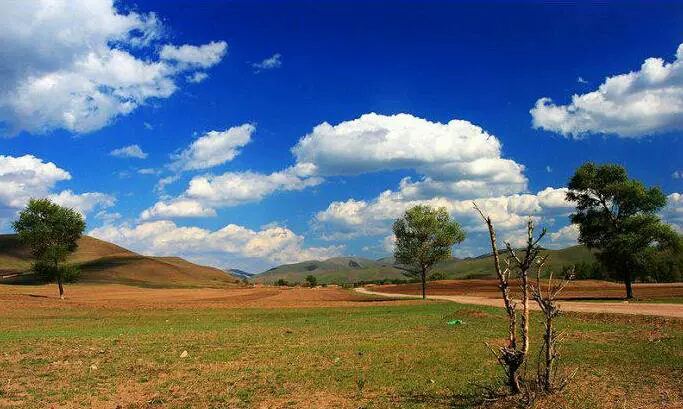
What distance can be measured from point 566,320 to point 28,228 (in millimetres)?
80038

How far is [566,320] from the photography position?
1427 inches

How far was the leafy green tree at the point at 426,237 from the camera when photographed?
72.1 meters

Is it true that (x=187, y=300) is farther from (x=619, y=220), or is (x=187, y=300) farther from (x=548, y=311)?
(x=548, y=311)

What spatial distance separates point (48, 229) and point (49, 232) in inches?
22.1

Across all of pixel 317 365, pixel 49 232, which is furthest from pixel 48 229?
pixel 317 365

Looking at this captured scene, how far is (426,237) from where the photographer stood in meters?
72.7

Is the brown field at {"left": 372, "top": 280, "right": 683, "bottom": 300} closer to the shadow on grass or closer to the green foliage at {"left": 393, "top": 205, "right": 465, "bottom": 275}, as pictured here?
the green foliage at {"left": 393, "top": 205, "right": 465, "bottom": 275}

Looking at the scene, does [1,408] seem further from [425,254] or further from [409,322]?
[425,254]

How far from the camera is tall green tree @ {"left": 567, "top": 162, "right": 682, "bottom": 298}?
56.7 meters

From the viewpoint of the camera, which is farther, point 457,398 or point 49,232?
point 49,232

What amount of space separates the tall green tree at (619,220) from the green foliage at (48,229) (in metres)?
77.8

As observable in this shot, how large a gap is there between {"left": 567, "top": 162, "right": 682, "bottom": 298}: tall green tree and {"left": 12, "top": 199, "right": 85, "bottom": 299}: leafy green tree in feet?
255

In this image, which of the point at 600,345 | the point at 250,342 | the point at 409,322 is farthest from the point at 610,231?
the point at 250,342

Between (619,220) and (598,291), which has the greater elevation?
(619,220)
